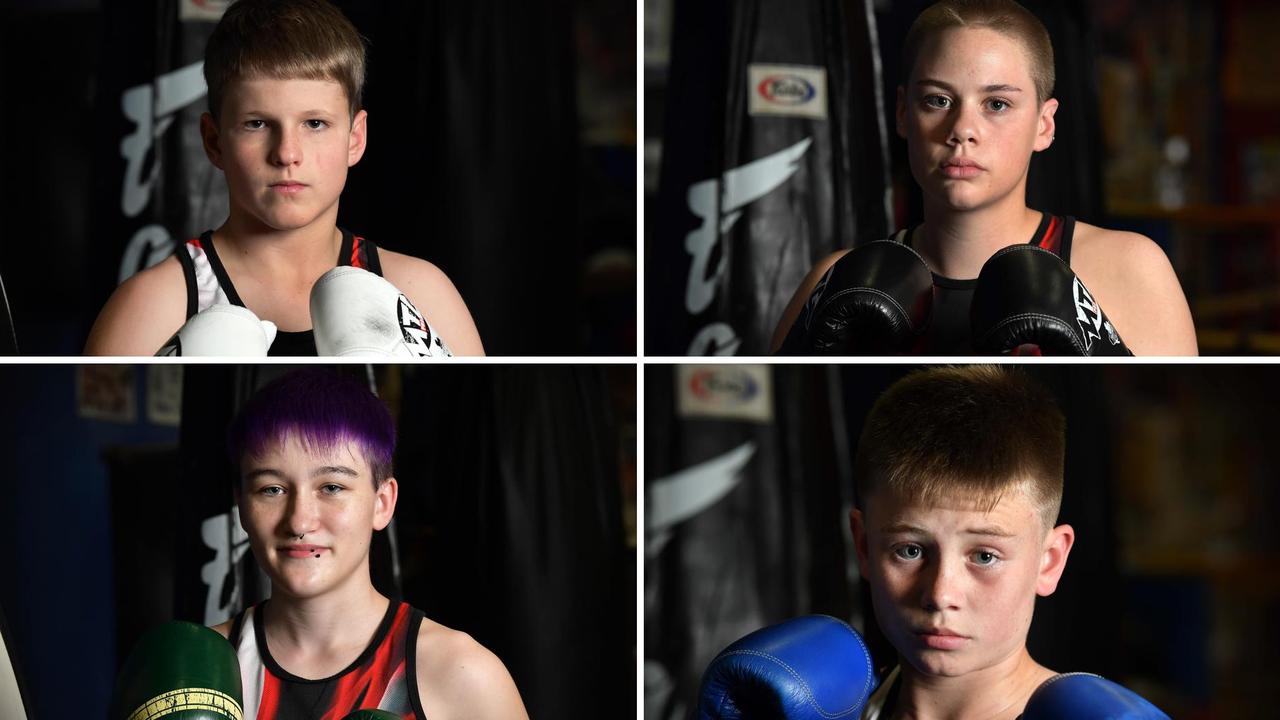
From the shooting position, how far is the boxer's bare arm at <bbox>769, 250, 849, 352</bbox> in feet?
5.56

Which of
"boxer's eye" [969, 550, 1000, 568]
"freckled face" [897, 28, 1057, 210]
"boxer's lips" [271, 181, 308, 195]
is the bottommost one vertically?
"boxer's eye" [969, 550, 1000, 568]

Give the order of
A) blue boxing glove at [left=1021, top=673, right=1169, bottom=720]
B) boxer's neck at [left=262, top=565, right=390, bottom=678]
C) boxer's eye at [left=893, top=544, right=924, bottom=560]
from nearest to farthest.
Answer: blue boxing glove at [left=1021, top=673, right=1169, bottom=720] < boxer's eye at [left=893, top=544, right=924, bottom=560] < boxer's neck at [left=262, top=565, right=390, bottom=678]

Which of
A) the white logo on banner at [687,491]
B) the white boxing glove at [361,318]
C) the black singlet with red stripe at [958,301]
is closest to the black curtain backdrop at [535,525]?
the white logo on banner at [687,491]

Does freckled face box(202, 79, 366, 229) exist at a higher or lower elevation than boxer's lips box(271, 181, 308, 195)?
higher

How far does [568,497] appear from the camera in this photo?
177 cm

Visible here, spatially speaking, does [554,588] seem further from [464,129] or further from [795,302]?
[464,129]

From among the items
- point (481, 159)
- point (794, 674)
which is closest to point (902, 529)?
point (794, 674)

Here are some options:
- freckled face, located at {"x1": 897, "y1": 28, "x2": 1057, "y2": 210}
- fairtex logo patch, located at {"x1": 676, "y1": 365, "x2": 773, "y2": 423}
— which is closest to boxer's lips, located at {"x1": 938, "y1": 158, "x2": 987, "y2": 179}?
freckled face, located at {"x1": 897, "y1": 28, "x2": 1057, "y2": 210}

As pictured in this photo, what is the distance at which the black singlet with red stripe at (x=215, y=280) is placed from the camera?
5.28 ft

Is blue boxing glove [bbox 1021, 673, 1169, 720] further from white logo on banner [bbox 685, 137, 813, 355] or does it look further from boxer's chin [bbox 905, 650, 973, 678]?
white logo on banner [bbox 685, 137, 813, 355]

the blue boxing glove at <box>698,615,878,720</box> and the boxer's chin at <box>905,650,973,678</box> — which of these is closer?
Answer: the blue boxing glove at <box>698,615,878,720</box>

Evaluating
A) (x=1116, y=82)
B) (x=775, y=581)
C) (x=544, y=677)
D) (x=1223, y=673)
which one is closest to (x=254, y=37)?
(x=544, y=677)

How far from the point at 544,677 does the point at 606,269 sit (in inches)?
23.9

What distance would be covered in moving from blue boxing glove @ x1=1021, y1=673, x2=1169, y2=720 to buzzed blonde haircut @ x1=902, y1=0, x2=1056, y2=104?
0.68 m
